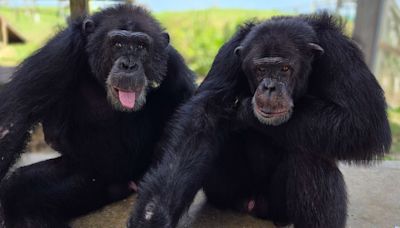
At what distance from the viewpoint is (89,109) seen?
212 inches

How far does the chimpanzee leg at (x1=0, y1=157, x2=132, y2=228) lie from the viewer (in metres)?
4.96

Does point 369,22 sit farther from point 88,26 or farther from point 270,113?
point 88,26

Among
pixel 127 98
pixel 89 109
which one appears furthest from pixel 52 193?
pixel 127 98

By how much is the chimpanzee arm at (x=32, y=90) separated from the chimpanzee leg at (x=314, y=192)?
96.9 inches

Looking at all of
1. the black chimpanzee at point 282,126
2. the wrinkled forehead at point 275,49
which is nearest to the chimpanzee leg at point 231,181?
the black chimpanzee at point 282,126

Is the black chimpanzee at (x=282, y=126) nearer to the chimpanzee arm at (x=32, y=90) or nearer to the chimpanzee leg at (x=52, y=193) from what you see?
the chimpanzee leg at (x=52, y=193)

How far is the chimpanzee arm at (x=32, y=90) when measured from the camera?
15.8ft

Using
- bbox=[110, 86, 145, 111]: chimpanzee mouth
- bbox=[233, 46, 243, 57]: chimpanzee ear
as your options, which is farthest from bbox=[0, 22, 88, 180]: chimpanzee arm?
bbox=[233, 46, 243, 57]: chimpanzee ear

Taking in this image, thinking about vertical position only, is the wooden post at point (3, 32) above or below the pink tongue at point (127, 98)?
below

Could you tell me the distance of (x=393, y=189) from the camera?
6.41 meters

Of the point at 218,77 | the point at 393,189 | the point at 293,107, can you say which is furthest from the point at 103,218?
the point at 393,189

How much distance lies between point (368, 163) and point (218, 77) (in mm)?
1719

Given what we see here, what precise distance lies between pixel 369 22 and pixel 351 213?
648 cm

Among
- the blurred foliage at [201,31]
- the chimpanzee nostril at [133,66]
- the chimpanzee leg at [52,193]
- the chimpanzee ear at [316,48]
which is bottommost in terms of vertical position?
the blurred foliage at [201,31]
